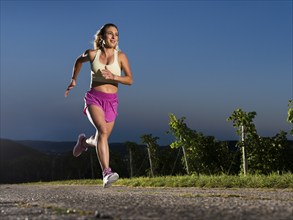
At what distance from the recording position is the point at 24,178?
137 ft

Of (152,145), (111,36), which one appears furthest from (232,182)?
(152,145)

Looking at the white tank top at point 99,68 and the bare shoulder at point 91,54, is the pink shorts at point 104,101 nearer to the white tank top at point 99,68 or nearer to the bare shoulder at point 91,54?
the white tank top at point 99,68

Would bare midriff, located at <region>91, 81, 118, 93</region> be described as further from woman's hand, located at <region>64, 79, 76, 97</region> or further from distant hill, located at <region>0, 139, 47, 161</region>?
distant hill, located at <region>0, 139, 47, 161</region>

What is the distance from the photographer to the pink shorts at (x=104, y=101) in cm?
588

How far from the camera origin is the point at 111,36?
5934 millimetres

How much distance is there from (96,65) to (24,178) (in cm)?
3825

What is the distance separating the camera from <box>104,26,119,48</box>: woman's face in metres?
5.91

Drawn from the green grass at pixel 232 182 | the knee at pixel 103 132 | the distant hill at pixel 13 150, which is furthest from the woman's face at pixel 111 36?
the distant hill at pixel 13 150

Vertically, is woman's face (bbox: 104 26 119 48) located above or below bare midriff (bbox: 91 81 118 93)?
above

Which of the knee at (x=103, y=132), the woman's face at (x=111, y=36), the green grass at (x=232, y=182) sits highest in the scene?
the woman's face at (x=111, y=36)

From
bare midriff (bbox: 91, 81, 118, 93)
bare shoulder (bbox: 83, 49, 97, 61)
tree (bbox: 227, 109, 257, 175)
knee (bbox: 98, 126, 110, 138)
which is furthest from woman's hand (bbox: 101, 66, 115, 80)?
tree (bbox: 227, 109, 257, 175)

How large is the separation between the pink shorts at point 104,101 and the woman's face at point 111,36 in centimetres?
65

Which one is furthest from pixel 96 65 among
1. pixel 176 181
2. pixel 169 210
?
pixel 176 181

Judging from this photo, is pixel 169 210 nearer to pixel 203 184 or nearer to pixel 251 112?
pixel 203 184
